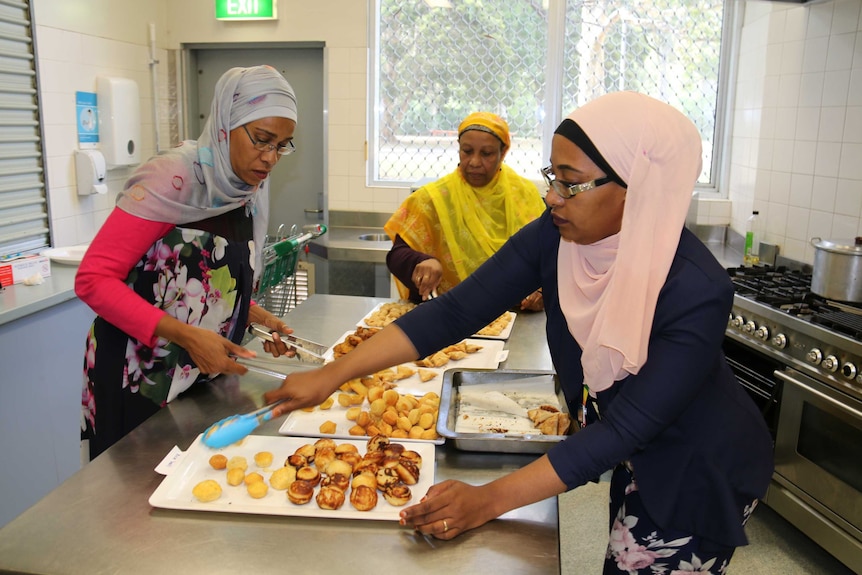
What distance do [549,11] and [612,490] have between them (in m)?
3.74

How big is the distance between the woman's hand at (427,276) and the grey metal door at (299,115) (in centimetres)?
252

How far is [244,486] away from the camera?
1338 millimetres

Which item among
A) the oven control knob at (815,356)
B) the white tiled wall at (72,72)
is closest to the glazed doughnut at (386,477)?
the oven control knob at (815,356)

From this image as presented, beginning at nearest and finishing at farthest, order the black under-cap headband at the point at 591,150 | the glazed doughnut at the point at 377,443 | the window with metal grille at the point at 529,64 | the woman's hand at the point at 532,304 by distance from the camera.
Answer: the black under-cap headband at the point at 591,150 < the glazed doughnut at the point at 377,443 < the woman's hand at the point at 532,304 < the window with metal grille at the point at 529,64

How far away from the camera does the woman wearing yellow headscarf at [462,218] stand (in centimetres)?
271

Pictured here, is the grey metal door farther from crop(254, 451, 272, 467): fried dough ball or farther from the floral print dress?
crop(254, 451, 272, 467): fried dough ball

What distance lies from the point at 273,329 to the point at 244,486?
76cm

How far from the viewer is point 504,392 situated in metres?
1.82

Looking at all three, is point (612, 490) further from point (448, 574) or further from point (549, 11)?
point (549, 11)

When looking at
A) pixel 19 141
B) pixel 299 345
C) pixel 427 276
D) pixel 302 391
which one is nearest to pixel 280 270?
pixel 427 276

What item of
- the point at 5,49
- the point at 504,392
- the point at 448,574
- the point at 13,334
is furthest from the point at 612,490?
the point at 5,49

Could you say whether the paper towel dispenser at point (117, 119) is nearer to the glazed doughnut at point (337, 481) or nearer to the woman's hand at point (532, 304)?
the woman's hand at point (532, 304)

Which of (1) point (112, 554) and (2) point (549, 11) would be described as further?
(2) point (549, 11)

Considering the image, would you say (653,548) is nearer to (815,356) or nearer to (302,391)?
(302,391)
